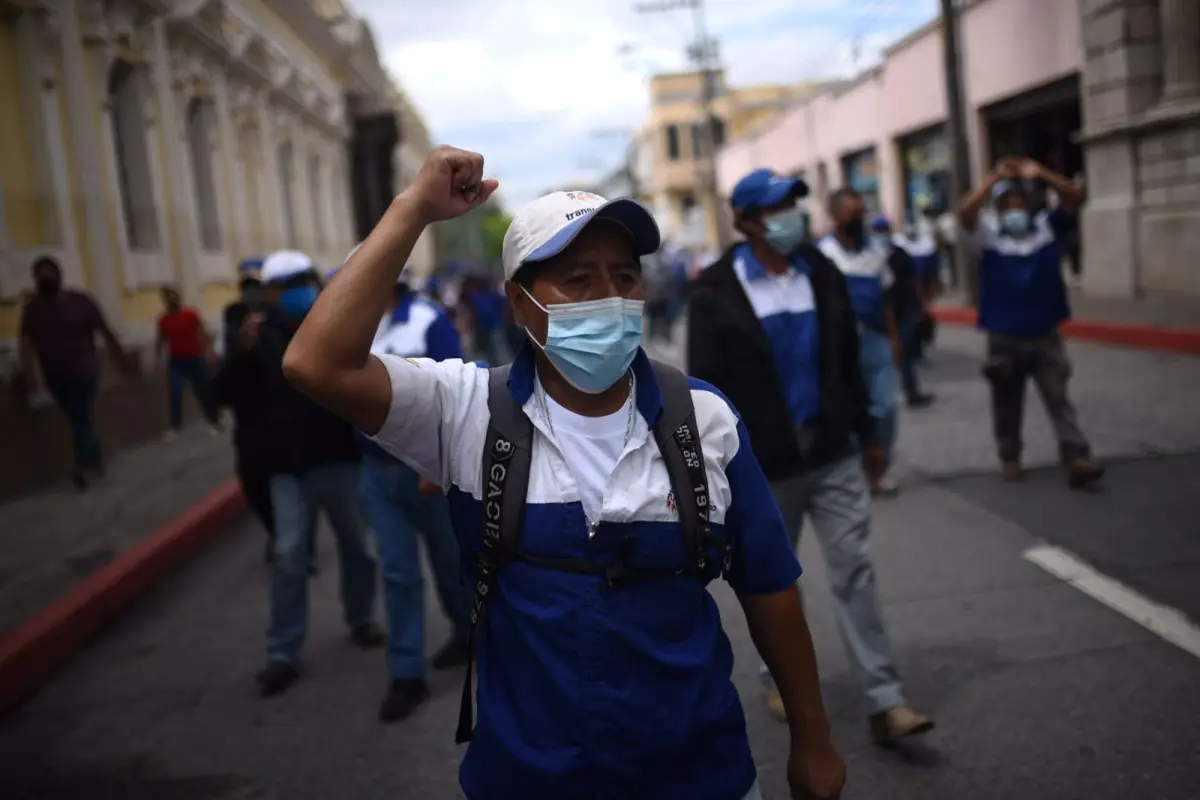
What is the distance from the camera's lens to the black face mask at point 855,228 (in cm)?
697

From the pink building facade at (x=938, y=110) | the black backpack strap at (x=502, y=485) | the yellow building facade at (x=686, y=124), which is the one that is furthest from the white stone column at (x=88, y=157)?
the yellow building facade at (x=686, y=124)

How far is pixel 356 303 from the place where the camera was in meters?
1.85

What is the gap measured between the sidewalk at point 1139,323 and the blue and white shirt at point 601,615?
36.2 feet

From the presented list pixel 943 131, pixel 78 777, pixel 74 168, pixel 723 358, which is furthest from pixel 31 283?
pixel 943 131

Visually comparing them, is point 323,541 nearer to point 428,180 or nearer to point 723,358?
point 723,358

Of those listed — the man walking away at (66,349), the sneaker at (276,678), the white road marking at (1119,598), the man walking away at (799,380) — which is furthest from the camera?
the man walking away at (66,349)

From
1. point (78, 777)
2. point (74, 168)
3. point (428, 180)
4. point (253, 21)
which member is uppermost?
point (253, 21)

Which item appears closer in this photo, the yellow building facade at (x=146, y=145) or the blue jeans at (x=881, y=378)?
the blue jeans at (x=881, y=378)

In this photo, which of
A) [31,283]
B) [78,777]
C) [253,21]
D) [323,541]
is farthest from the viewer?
[253,21]

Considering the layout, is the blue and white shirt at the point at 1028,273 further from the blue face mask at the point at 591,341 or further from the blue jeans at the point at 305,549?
the blue face mask at the point at 591,341

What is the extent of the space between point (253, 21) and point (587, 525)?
20.3 metres

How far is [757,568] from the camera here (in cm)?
205

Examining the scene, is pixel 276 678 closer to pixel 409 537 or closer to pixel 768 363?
pixel 409 537

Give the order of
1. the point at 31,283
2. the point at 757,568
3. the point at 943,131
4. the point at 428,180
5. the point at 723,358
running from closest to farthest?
the point at 428,180 < the point at 757,568 < the point at 723,358 < the point at 31,283 < the point at 943,131
